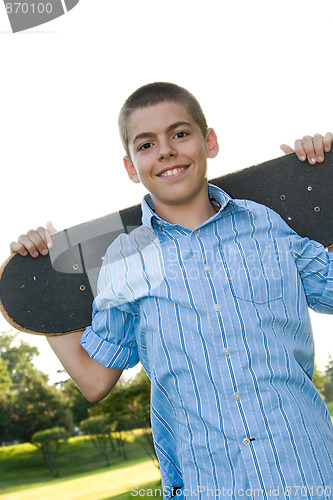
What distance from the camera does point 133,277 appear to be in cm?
146

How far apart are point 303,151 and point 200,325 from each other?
730 mm

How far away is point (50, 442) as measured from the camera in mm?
20422

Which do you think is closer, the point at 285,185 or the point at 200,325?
the point at 200,325

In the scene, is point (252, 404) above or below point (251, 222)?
below

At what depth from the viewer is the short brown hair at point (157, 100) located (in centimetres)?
156

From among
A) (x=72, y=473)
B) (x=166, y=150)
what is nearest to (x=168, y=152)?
(x=166, y=150)

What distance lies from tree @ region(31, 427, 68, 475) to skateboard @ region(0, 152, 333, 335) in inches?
761

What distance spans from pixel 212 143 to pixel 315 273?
1.62 feet

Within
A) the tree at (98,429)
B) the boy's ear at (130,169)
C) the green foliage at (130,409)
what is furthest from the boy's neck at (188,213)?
the tree at (98,429)

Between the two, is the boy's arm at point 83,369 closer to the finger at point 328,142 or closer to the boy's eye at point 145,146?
the boy's eye at point 145,146

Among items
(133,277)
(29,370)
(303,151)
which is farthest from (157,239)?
(29,370)

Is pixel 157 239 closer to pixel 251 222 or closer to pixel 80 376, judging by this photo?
pixel 251 222

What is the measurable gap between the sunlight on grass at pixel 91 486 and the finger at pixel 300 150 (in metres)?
18.7

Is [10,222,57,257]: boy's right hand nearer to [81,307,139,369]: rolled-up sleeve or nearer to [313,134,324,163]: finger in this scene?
[81,307,139,369]: rolled-up sleeve
